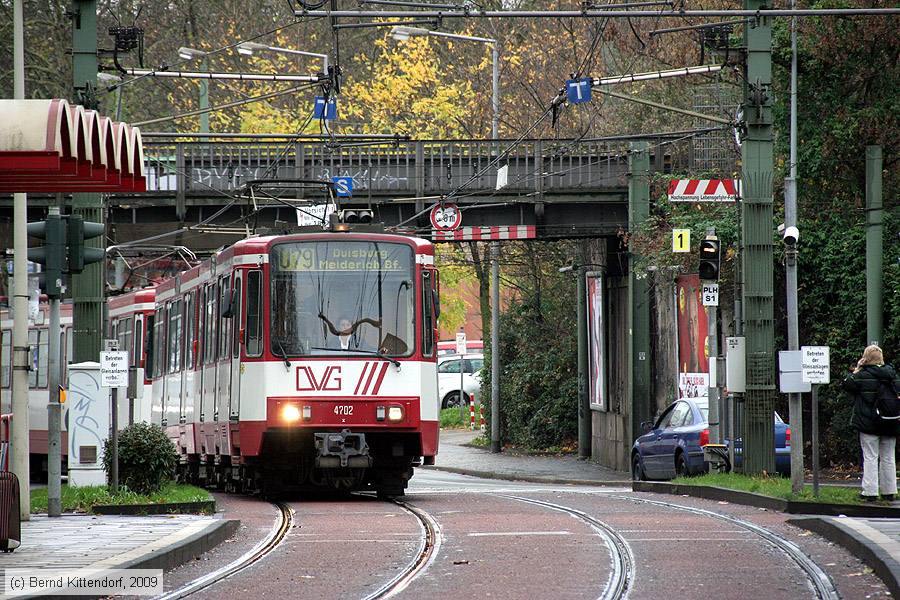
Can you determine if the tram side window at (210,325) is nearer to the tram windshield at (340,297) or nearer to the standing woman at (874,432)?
the tram windshield at (340,297)

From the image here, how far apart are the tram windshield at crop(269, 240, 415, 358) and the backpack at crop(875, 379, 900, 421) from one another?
6.36 m

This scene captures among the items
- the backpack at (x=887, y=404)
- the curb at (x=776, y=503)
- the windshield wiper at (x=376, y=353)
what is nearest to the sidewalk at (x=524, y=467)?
the curb at (x=776, y=503)

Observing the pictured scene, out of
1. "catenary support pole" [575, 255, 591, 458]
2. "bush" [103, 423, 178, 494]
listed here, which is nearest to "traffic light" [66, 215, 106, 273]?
"bush" [103, 423, 178, 494]

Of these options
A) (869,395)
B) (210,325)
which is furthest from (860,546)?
(210,325)

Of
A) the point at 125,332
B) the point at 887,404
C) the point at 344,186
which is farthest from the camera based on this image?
the point at 344,186

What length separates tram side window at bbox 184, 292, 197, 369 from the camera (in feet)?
88.0

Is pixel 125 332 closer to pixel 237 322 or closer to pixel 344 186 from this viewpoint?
pixel 344 186

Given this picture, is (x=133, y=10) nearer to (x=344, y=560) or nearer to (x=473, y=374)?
(x=473, y=374)

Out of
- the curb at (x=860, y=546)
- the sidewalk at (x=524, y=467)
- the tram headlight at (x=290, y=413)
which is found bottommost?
the sidewalk at (x=524, y=467)

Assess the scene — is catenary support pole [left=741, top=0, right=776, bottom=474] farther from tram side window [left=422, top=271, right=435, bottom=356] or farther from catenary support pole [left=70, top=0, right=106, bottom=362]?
catenary support pole [left=70, top=0, right=106, bottom=362]

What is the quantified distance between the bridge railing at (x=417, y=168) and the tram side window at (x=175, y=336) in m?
6.26

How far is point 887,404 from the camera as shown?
1800cm

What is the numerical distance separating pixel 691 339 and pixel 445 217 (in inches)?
275

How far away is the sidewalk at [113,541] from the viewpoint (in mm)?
12281
